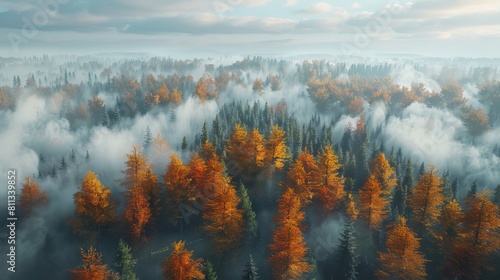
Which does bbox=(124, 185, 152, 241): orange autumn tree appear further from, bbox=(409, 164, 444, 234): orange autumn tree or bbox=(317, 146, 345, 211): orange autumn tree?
bbox=(409, 164, 444, 234): orange autumn tree

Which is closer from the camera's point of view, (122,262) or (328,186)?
(122,262)

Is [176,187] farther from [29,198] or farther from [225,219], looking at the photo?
[29,198]

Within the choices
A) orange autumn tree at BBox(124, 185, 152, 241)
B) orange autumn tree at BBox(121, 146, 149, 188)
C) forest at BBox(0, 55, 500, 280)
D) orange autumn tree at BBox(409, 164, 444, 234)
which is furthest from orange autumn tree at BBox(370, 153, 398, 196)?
orange autumn tree at BBox(121, 146, 149, 188)

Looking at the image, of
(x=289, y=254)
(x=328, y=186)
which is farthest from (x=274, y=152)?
(x=289, y=254)

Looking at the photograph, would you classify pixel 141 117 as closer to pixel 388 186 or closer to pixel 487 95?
pixel 388 186

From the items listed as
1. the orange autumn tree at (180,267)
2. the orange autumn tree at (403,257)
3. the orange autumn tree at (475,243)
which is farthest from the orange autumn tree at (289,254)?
the orange autumn tree at (475,243)

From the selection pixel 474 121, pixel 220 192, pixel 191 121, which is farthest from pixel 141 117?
pixel 474 121

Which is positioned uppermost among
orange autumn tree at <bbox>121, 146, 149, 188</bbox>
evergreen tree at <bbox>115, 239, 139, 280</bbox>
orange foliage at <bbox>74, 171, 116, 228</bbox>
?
orange autumn tree at <bbox>121, 146, 149, 188</bbox>
